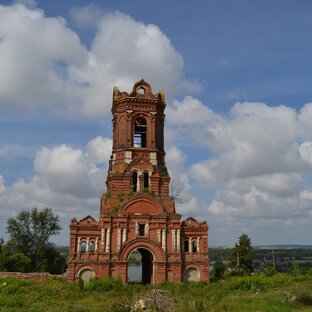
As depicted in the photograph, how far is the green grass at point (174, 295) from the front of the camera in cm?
2088

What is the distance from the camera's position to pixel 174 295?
25.2m

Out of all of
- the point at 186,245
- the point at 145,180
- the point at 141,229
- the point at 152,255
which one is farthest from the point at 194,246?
the point at 145,180

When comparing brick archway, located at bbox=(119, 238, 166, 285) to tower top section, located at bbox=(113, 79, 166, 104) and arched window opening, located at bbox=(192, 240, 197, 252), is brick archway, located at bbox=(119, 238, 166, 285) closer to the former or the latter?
arched window opening, located at bbox=(192, 240, 197, 252)

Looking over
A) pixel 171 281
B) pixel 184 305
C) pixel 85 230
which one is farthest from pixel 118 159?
pixel 184 305

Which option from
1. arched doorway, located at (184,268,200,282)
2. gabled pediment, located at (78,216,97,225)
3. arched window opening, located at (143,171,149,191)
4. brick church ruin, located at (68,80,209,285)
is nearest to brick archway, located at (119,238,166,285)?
brick church ruin, located at (68,80,209,285)

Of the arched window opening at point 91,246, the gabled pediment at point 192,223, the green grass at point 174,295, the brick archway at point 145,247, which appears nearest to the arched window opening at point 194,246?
the gabled pediment at point 192,223

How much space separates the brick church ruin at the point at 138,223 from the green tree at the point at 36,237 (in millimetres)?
12468

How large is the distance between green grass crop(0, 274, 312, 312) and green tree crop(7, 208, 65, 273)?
14.2 m

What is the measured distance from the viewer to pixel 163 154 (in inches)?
1457

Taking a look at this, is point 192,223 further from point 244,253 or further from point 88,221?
point 244,253

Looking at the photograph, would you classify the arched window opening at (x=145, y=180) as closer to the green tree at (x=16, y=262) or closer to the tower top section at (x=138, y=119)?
the tower top section at (x=138, y=119)

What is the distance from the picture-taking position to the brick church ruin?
105 ft

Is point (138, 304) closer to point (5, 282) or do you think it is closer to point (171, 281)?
point (171, 281)

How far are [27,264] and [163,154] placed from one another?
62.7ft
